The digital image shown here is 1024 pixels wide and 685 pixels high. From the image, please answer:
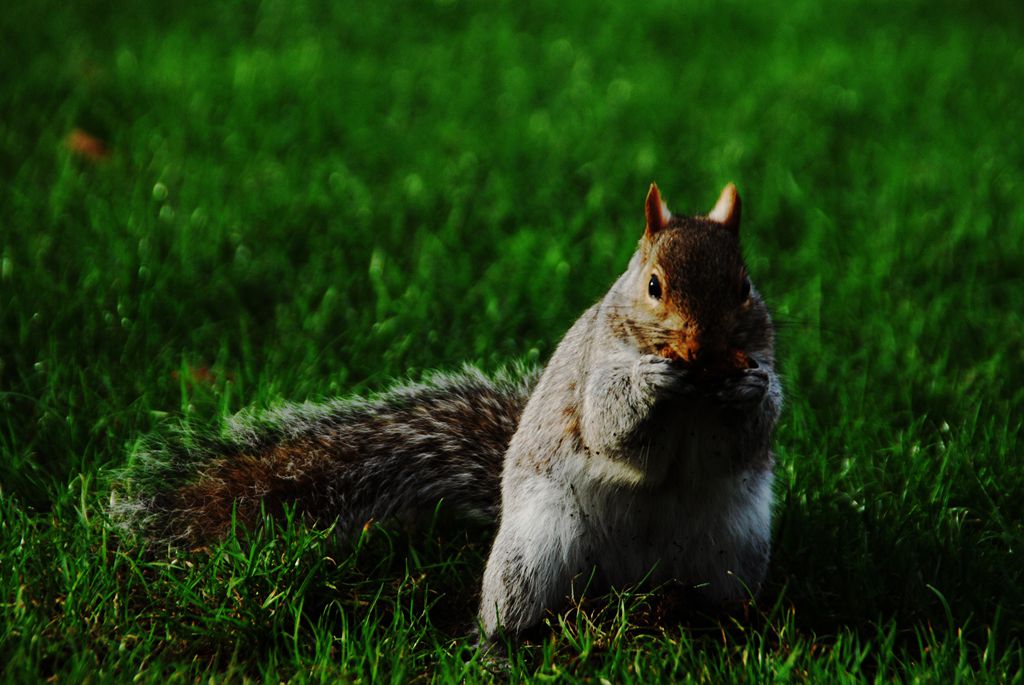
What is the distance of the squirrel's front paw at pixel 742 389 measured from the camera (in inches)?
68.2

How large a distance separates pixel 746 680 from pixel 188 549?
100 centimetres

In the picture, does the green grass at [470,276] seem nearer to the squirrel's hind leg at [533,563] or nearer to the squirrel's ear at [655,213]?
the squirrel's hind leg at [533,563]

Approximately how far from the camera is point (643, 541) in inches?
73.9

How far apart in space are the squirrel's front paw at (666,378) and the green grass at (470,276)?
1.24 feet

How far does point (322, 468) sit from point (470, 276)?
47.0 inches

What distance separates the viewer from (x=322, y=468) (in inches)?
85.4

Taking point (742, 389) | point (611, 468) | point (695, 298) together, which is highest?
point (695, 298)

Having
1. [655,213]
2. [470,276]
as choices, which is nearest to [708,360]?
[655,213]

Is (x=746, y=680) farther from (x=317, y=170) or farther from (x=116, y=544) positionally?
(x=317, y=170)

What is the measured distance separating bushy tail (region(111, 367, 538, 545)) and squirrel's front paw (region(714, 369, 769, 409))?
60 cm

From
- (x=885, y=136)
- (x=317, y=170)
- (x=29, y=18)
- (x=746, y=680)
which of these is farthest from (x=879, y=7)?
(x=746, y=680)

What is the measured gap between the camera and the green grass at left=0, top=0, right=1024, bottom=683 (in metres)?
1.93

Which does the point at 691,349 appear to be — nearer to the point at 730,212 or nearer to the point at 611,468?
the point at 611,468

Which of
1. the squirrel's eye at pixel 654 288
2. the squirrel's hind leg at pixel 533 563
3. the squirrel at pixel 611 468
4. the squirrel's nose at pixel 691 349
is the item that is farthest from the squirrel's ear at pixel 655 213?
the squirrel's hind leg at pixel 533 563
